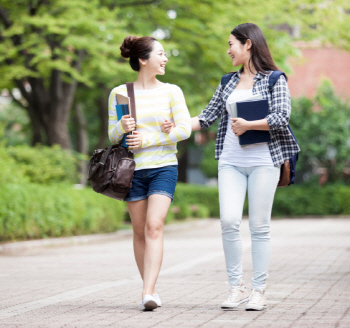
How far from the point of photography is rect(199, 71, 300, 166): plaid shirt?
4949mm

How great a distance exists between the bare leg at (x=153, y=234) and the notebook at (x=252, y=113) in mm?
730

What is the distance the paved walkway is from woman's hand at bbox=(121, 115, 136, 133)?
133cm

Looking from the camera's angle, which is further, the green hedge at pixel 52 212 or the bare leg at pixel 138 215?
the green hedge at pixel 52 212

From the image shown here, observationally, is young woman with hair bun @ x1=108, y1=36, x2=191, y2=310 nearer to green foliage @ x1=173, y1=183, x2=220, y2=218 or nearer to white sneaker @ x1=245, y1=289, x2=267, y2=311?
white sneaker @ x1=245, y1=289, x2=267, y2=311

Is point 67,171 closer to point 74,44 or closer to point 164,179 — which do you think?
point 74,44

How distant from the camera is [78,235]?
15703 millimetres

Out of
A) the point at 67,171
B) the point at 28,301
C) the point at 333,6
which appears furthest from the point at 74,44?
the point at 28,301

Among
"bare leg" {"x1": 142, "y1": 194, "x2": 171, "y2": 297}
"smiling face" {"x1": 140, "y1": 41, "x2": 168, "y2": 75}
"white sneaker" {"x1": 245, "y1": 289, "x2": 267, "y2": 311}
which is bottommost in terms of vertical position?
"white sneaker" {"x1": 245, "y1": 289, "x2": 267, "y2": 311}

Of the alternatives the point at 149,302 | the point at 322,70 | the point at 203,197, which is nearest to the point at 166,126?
the point at 149,302

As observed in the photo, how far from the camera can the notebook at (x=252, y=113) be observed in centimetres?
498

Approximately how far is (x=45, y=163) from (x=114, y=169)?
12.9 meters

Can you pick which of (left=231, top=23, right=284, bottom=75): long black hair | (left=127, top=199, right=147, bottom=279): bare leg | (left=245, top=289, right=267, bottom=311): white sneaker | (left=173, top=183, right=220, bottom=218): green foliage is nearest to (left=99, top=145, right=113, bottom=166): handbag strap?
(left=127, top=199, right=147, bottom=279): bare leg

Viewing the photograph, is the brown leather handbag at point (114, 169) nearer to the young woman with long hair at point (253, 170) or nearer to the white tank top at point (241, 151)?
the young woman with long hair at point (253, 170)

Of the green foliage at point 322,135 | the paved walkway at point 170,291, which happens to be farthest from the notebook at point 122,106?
the green foliage at point 322,135
